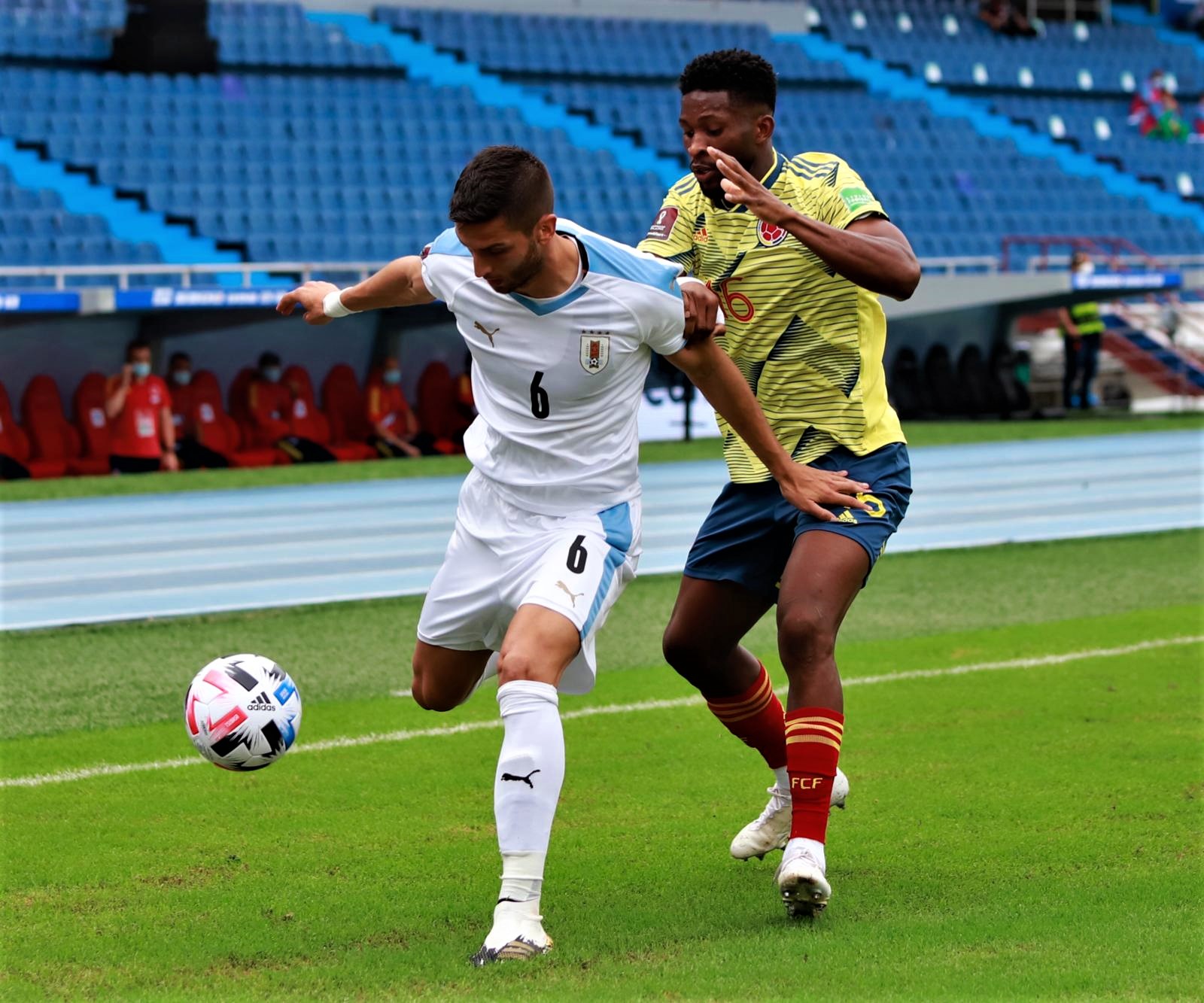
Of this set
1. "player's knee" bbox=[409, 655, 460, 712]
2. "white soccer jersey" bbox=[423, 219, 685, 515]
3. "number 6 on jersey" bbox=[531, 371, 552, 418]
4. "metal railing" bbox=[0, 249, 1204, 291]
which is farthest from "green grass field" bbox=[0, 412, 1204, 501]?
"number 6 on jersey" bbox=[531, 371, 552, 418]

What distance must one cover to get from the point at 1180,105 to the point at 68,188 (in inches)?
1032

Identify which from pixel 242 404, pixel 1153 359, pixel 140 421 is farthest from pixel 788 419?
pixel 1153 359

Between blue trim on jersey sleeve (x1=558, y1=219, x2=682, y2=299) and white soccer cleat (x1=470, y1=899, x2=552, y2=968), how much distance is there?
161 cm

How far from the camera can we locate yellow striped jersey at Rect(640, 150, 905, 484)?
466 centimetres

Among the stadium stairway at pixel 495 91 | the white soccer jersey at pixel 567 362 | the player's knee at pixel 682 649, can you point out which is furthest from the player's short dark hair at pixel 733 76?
the stadium stairway at pixel 495 91

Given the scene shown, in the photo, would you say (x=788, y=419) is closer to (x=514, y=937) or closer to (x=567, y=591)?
(x=567, y=591)

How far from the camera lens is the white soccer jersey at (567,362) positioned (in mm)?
4219

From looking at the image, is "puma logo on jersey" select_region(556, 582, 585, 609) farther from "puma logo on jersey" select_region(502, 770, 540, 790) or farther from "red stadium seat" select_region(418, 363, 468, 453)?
"red stadium seat" select_region(418, 363, 468, 453)

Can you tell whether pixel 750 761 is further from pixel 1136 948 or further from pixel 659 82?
pixel 659 82

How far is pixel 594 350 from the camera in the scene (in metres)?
4.23

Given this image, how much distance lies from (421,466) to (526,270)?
14.3m

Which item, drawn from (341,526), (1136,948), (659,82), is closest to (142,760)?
(1136,948)

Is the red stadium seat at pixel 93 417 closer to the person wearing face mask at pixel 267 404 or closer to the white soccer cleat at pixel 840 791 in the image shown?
the person wearing face mask at pixel 267 404

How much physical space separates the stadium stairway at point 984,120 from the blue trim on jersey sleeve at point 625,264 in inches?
1154
